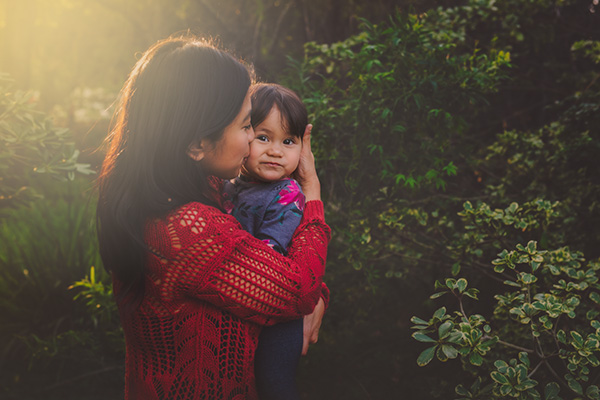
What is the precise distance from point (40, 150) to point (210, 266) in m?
1.89

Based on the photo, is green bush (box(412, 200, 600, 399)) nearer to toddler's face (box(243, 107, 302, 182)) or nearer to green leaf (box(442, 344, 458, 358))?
green leaf (box(442, 344, 458, 358))

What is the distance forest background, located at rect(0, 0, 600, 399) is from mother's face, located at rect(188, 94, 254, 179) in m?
0.54

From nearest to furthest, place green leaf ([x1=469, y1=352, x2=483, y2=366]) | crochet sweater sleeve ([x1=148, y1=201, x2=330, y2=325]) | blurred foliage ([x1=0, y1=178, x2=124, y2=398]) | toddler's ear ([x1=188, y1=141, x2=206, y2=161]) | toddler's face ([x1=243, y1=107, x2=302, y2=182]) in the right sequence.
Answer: crochet sweater sleeve ([x1=148, y1=201, x2=330, y2=325]) < toddler's ear ([x1=188, y1=141, x2=206, y2=161]) < green leaf ([x1=469, y1=352, x2=483, y2=366]) < toddler's face ([x1=243, y1=107, x2=302, y2=182]) < blurred foliage ([x1=0, y1=178, x2=124, y2=398])

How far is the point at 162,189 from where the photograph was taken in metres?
1.39

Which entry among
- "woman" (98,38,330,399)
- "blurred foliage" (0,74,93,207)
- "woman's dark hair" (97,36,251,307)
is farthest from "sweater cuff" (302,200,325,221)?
"blurred foliage" (0,74,93,207)

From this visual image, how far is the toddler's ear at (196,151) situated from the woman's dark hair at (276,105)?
434 mm

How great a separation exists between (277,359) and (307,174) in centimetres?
75

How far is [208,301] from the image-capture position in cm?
141

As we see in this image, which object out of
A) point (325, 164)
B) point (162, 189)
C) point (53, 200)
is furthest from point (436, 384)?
point (53, 200)

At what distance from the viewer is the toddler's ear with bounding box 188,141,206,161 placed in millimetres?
1442

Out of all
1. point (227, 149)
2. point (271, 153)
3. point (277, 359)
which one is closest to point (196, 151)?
point (227, 149)

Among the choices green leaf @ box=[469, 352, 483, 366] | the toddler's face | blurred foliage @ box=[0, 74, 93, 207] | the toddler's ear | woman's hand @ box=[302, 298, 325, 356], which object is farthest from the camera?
blurred foliage @ box=[0, 74, 93, 207]

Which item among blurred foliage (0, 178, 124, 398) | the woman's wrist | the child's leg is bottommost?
blurred foliage (0, 178, 124, 398)

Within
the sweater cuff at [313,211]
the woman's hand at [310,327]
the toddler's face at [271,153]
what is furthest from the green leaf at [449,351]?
the toddler's face at [271,153]
